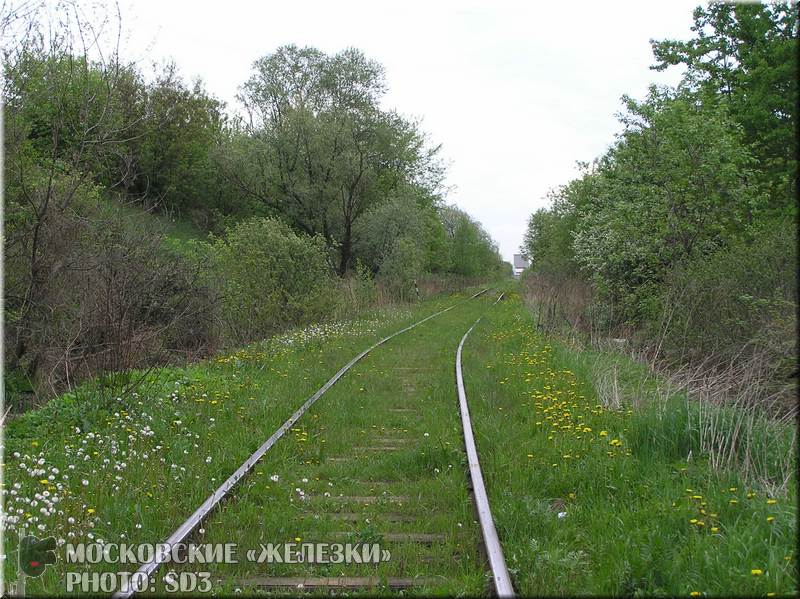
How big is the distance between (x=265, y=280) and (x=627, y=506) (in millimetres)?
14701

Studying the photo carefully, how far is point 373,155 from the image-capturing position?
36406 millimetres

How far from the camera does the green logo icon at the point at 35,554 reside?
420 centimetres

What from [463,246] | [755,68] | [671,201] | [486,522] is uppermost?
[755,68]

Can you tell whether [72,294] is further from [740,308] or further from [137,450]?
[740,308]

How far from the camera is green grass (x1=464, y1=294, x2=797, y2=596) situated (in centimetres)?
392

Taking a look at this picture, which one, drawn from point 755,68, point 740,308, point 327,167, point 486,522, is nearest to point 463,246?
point 327,167

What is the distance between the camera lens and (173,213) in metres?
26.2

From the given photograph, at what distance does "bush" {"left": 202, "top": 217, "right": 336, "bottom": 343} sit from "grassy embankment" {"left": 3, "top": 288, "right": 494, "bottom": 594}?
580 centimetres

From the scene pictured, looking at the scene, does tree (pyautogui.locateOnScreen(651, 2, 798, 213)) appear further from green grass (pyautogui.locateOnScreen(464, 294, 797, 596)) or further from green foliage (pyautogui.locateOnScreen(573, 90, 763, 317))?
green grass (pyautogui.locateOnScreen(464, 294, 797, 596))

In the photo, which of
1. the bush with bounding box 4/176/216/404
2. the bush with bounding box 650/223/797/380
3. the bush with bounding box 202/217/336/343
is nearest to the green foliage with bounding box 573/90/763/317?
the bush with bounding box 650/223/797/380

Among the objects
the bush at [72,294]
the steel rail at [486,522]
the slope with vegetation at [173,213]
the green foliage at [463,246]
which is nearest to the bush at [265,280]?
the slope with vegetation at [173,213]

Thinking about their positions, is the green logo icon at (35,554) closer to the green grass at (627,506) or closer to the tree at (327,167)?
the green grass at (627,506)

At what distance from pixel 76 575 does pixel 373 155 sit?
110 ft

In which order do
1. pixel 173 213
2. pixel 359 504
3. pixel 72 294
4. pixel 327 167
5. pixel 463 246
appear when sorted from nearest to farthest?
pixel 359 504 → pixel 72 294 → pixel 173 213 → pixel 327 167 → pixel 463 246
